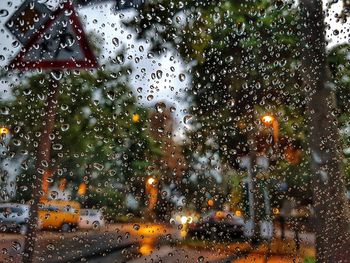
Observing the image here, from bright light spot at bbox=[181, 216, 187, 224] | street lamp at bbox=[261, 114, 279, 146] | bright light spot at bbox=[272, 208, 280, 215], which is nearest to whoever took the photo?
bright light spot at bbox=[181, 216, 187, 224]

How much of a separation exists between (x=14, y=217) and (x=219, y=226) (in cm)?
145

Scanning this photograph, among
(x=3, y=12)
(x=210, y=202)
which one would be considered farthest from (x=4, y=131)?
(x=210, y=202)

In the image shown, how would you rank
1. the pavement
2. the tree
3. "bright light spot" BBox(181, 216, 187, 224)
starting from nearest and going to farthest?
1. the pavement
2. "bright light spot" BBox(181, 216, 187, 224)
3. the tree

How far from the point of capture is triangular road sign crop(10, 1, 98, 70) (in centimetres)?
127

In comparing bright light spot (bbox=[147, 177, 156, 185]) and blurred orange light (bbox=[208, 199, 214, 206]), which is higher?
bright light spot (bbox=[147, 177, 156, 185])

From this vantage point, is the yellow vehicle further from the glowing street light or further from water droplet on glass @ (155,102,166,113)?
water droplet on glass @ (155,102,166,113)

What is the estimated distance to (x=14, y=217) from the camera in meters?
1.38

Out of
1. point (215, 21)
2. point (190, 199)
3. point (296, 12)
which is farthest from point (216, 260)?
point (296, 12)

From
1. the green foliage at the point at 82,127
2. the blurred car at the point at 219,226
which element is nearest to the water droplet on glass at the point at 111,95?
the green foliage at the point at 82,127

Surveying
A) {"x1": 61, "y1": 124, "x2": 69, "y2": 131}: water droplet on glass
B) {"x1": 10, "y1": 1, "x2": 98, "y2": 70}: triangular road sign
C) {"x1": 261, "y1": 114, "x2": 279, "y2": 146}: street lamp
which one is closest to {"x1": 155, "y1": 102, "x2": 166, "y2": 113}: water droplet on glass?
{"x1": 61, "y1": 124, "x2": 69, "y2": 131}: water droplet on glass

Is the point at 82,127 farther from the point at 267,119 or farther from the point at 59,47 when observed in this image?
the point at 267,119

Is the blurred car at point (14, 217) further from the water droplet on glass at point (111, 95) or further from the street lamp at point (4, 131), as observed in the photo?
the water droplet on glass at point (111, 95)

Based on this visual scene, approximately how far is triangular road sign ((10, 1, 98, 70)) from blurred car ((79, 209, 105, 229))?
62cm

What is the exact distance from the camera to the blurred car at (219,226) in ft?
7.41
